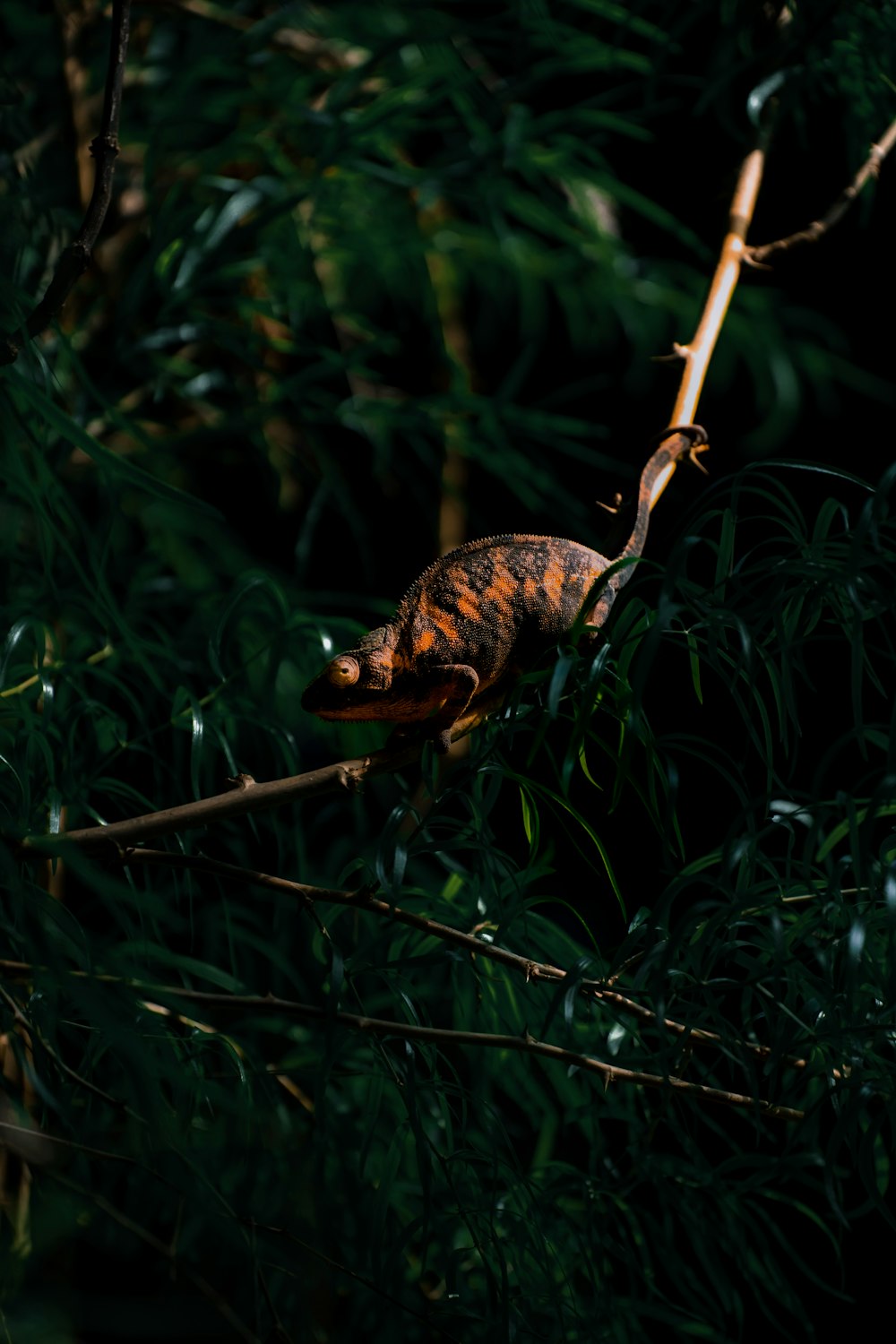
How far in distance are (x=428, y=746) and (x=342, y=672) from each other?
0.12 meters

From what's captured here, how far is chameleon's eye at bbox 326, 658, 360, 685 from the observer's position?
73 centimetres

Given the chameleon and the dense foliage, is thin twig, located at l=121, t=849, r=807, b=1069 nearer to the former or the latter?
the dense foliage

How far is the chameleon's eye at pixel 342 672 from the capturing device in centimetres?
73

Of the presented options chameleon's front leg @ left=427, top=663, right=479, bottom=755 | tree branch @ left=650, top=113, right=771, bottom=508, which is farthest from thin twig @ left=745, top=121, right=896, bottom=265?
chameleon's front leg @ left=427, top=663, right=479, bottom=755

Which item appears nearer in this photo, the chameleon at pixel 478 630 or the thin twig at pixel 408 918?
the thin twig at pixel 408 918

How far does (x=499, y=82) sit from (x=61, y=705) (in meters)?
0.95

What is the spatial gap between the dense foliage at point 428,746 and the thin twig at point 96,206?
4 cm

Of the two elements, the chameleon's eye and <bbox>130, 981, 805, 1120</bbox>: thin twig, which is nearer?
<bbox>130, 981, 805, 1120</bbox>: thin twig

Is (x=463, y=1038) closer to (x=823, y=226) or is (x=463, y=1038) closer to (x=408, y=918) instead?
(x=408, y=918)

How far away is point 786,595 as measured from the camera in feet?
1.83

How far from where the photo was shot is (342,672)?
73 cm

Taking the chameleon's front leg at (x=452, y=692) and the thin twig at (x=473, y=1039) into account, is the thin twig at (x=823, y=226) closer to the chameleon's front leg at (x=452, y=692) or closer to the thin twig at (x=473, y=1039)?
the chameleon's front leg at (x=452, y=692)

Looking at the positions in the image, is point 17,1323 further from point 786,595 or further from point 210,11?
point 210,11

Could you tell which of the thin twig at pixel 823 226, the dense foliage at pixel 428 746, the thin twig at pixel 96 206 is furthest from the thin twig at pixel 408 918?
the thin twig at pixel 823 226
